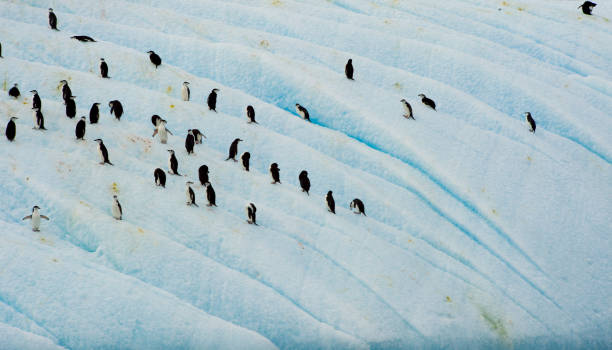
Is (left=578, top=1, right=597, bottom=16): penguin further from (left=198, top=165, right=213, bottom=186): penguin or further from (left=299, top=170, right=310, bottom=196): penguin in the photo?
(left=198, top=165, right=213, bottom=186): penguin

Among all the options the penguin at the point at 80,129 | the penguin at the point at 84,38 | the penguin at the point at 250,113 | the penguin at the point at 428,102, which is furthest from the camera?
the penguin at the point at 84,38

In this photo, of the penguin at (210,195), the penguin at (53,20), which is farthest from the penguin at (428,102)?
the penguin at (53,20)

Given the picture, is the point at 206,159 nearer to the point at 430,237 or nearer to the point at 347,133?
the point at 347,133

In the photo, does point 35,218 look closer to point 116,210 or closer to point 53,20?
point 116,210

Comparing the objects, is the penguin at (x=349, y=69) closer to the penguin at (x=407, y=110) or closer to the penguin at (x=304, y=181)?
the penguin at (x=407, y=110)

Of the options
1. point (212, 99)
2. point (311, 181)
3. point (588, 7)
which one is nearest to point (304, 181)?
point (311, 181)

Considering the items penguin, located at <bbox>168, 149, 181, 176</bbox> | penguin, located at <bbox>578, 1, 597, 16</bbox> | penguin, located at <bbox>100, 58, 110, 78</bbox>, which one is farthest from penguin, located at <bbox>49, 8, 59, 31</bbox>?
penguin, located at <bbox>578, 1, 597, 16</bbox>
